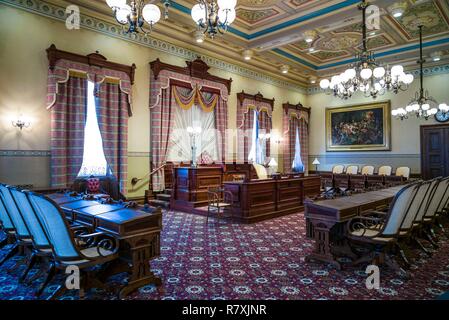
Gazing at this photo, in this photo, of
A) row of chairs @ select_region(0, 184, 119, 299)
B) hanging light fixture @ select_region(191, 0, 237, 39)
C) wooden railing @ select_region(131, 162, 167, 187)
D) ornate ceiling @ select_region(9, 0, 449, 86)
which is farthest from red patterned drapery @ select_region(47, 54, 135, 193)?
hanging light fixture @ select_region(191, 0, 237, 39)

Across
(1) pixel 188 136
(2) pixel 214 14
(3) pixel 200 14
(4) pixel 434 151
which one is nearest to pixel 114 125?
(1) pixel 188 136

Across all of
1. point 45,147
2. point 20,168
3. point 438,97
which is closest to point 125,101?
point 45,147

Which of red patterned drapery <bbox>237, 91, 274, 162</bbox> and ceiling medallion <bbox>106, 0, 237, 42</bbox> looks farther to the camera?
red patterned drapery <bbox>237, 91, 274, 162</bbox>

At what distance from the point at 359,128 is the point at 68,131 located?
412 inches

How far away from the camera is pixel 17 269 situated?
3.51 m

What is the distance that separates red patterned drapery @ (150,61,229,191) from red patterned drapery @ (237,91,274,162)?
1417 mm

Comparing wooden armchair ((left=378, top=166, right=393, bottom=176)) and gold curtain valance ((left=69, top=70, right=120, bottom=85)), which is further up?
gold curtain valance ((left=69, top=70, right=120, bottom=85))

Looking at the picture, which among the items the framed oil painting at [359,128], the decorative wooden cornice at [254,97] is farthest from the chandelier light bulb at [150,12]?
the framed oil painting at [359,128]

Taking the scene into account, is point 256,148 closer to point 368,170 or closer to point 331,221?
point 368,170

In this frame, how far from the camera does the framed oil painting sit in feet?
37.9

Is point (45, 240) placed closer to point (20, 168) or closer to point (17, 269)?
point (17, 269)

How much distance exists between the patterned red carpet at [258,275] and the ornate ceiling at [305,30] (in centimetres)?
542

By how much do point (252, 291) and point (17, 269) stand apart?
2736 mm

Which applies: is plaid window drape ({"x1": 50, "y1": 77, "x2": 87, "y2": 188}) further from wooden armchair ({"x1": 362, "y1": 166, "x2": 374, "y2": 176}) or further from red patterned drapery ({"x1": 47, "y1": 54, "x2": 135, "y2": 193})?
wooden armchair ({"x1": 362, "y1": 166, "x2": 374, "y2": 176})
